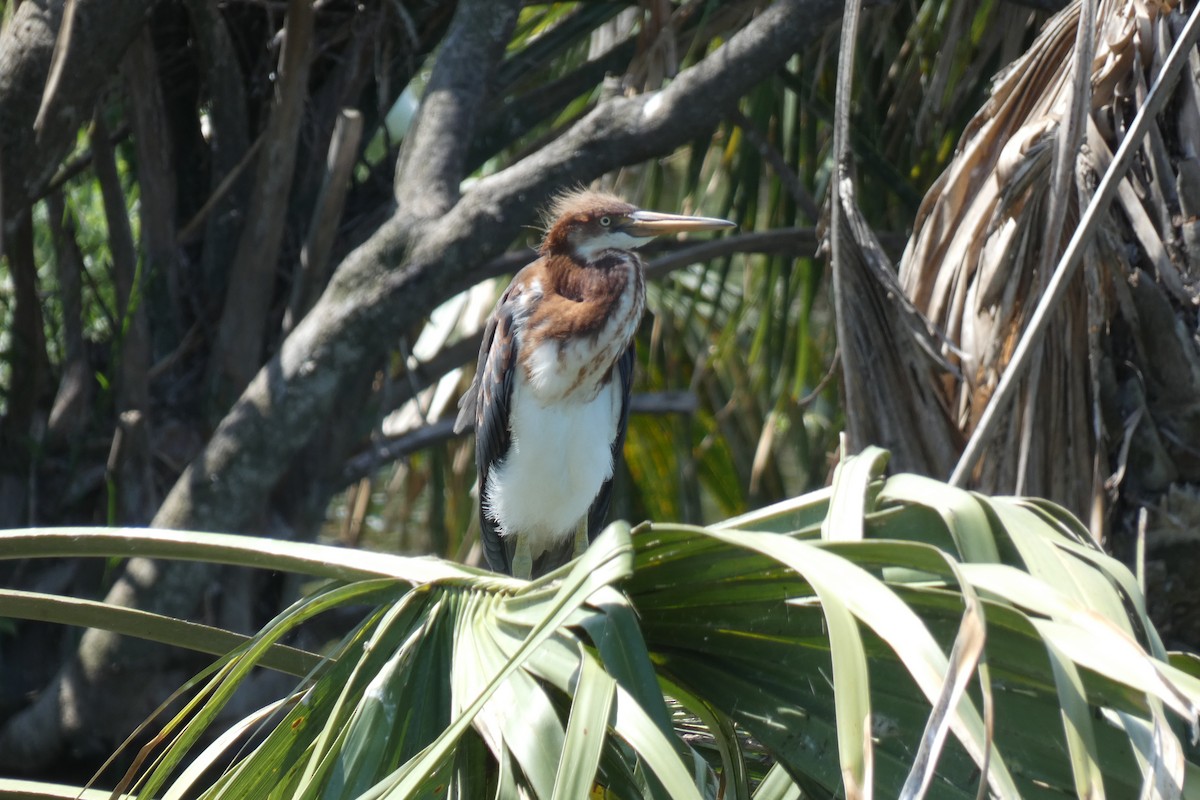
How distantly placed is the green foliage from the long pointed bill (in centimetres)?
199

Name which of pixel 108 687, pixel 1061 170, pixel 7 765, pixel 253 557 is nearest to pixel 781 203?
pixel 1061 170

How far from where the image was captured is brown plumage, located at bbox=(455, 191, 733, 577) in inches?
153

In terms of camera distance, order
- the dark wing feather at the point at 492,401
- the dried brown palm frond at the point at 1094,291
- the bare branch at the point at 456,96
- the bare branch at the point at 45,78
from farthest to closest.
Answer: the bare branch at the point at 456,96
the dark wing feather at the point at 492,401
the bare branch at the point at 45,78
the dried brown palm frond at the point at 1094,291

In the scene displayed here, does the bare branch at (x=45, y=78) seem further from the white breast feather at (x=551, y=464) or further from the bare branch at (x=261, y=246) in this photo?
the white breast feather at (x=551, y=464)

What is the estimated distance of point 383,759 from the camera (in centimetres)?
160

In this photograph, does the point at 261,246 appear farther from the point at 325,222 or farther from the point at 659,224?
the point at 659,224

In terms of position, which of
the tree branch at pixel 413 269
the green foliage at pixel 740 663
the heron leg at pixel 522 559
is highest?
the tree branch at pixel 413 269

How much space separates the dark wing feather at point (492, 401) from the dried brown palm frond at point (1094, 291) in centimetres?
146

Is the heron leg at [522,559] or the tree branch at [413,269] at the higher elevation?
the tree branch at [413,269]

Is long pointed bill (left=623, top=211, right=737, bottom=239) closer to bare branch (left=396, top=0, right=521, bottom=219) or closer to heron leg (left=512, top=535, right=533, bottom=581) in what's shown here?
bare branch (left=396, top=0, right=521, bottom=219)

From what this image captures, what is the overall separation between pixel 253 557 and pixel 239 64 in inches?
140

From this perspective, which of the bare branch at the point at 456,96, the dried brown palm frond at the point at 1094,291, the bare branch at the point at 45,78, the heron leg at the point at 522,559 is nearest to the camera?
the dried brown palm frond at the point at 1094,291

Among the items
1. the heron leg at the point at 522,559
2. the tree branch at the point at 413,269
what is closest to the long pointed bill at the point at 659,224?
the tree branch at the point at 413,269

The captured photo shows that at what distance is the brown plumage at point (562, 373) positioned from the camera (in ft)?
12.8
